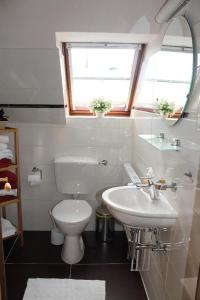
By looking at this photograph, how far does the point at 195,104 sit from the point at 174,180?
17.3 inches

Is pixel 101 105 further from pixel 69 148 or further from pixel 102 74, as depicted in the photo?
pixel 69 148

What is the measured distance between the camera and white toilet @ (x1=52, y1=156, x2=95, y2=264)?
199 centimetres

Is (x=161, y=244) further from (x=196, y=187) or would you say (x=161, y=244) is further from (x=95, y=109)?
(x=95, y=109)

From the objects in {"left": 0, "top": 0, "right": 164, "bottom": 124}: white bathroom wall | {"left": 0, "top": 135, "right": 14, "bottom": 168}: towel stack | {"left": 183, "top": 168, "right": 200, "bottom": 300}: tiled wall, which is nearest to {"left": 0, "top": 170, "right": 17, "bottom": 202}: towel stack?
{"left": 0, "top": 135, "right": 14, "bottom": 168}: towel stack

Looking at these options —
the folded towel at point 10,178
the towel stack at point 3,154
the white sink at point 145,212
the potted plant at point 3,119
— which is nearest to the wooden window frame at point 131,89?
the potted plant at point 3,119

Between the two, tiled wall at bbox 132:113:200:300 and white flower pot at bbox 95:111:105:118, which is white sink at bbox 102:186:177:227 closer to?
tiled wall at bbox 132:113:200:300

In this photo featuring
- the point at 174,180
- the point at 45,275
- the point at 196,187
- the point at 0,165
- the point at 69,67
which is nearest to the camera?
the point at 196,187

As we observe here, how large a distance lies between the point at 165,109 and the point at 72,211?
1.30 metres

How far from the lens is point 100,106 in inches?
91.4

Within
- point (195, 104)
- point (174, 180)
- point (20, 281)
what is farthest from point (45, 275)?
point (195, 104)

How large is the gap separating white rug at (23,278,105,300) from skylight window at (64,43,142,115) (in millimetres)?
1690

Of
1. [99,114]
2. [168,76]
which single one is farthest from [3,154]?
[168,76]

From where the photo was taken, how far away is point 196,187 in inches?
38.7

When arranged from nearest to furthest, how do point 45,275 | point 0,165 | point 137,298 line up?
1. point 137,298
2. point 45,275
3. point 0,165
